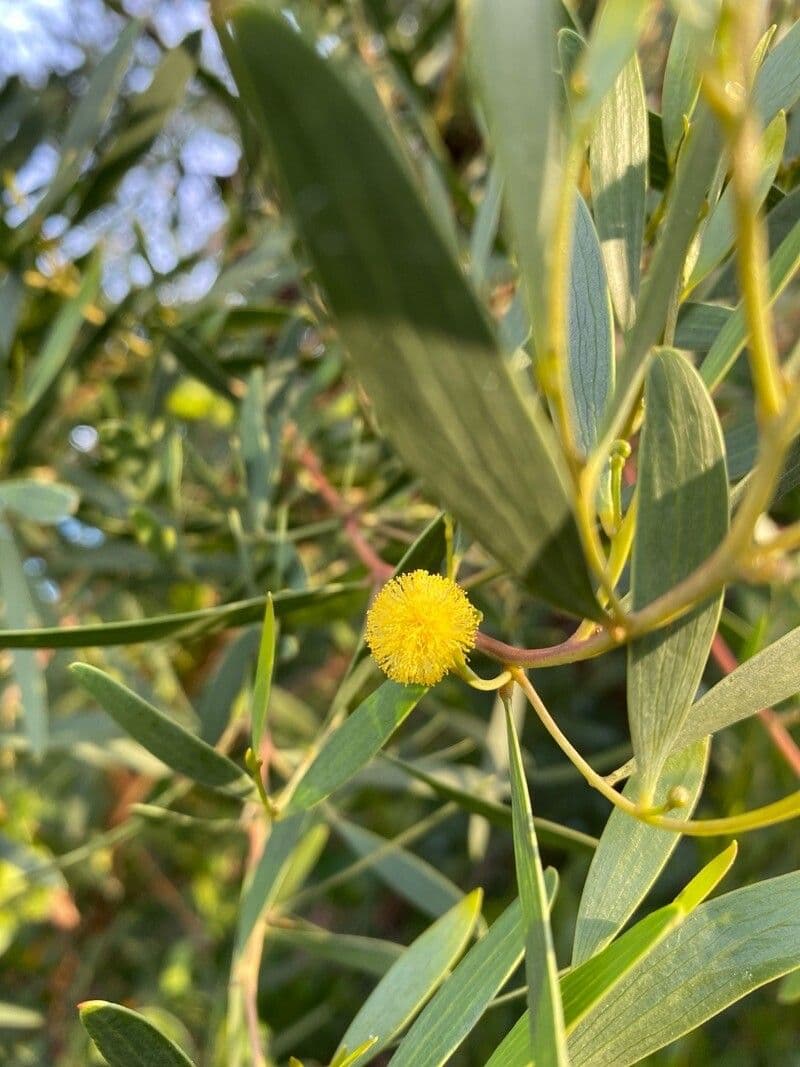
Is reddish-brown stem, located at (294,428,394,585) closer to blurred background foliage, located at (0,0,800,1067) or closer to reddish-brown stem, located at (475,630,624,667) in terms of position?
blurred background foliage, located at (0,0,800,1067)

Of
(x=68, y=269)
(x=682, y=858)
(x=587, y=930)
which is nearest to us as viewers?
(x=587, y=930)

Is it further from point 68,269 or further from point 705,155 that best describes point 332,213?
point 68,269

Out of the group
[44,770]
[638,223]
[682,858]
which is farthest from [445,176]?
[44,770]

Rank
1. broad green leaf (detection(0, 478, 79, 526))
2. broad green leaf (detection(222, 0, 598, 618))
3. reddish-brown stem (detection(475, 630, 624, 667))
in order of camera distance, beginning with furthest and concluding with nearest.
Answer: broad green leaf (detection(0, 478, 79, 526)) < reddish-brown stem (detection(475, 630, 624, 667)) < broad green leaf (detection(222, 0, 598, 618))

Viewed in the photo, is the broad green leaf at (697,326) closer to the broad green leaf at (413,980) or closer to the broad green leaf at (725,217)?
the broad green leaf at (725,217)

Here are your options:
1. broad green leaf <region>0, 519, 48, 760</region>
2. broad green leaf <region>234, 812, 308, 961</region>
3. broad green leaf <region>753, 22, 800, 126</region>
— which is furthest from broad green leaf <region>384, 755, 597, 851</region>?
broad green leaf <region>753, 22, 800, 126</region>

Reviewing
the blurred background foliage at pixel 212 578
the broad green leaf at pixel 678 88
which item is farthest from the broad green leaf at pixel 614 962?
the broad green leaf at pixel 678 88
